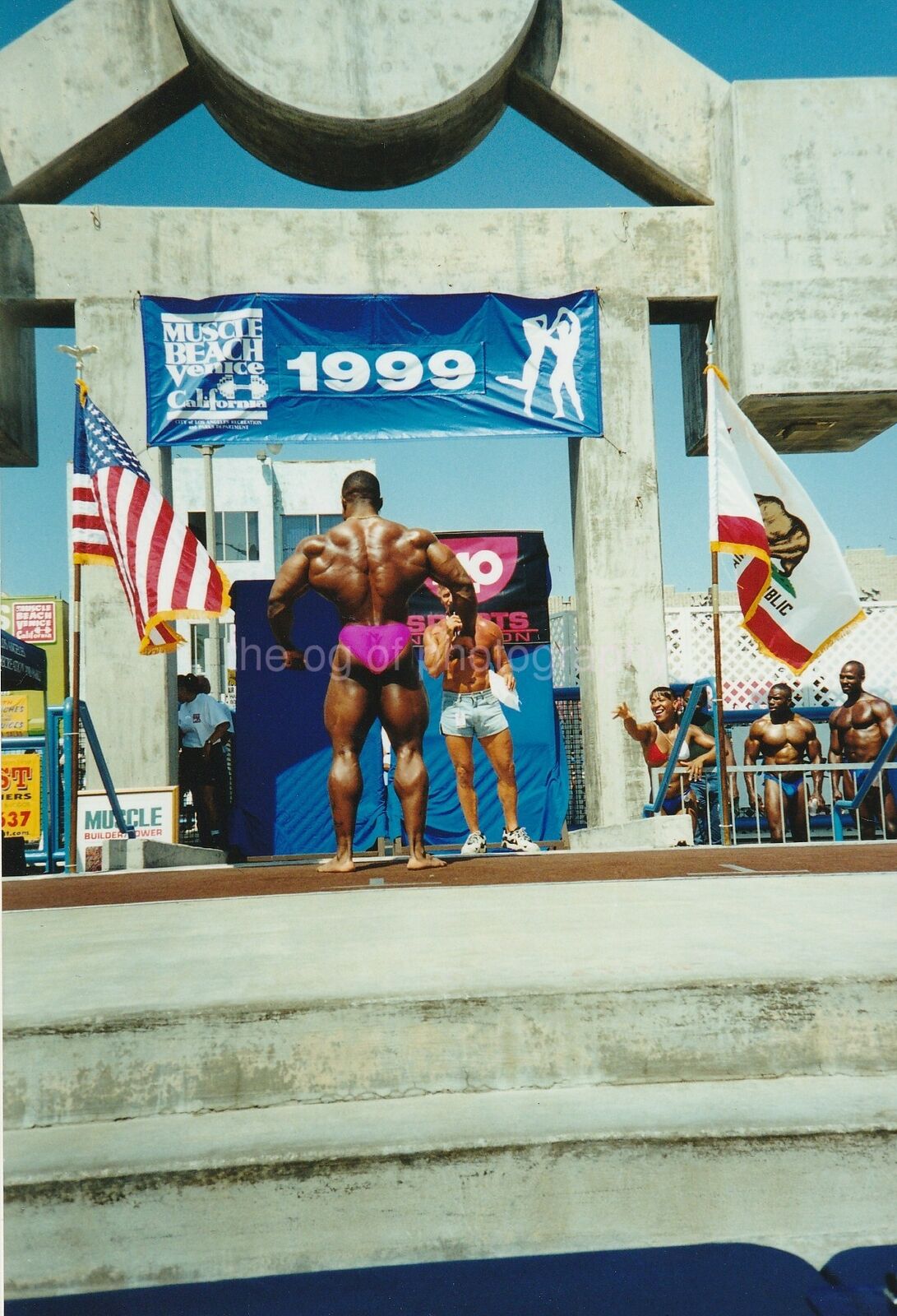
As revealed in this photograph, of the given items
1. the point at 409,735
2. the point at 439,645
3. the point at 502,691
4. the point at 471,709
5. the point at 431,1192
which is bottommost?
the point at 431,1192

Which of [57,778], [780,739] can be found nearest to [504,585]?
[780,739]

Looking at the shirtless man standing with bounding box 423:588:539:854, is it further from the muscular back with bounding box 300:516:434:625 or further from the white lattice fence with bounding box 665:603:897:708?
the white lattice fence with bounding box 665:603:897:708

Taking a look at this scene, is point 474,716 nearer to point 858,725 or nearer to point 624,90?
point 858,725

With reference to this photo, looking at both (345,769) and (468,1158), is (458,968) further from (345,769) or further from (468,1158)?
(345,769)

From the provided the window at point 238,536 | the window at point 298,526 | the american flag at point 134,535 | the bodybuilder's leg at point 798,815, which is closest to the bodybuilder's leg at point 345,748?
the american flag at point 134,535

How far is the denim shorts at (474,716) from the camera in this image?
365 inches

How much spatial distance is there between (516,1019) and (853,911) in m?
1.74

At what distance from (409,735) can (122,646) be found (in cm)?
656

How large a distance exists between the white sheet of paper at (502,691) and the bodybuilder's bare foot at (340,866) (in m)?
3.65

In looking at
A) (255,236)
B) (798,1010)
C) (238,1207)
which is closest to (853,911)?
(798,1010)

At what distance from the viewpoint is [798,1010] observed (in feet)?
8.94

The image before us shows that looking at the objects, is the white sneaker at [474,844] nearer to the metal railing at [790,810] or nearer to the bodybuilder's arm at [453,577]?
the metal railing at [790,810]

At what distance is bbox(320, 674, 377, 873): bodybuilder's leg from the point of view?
6043mm

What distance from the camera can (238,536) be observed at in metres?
48.1
